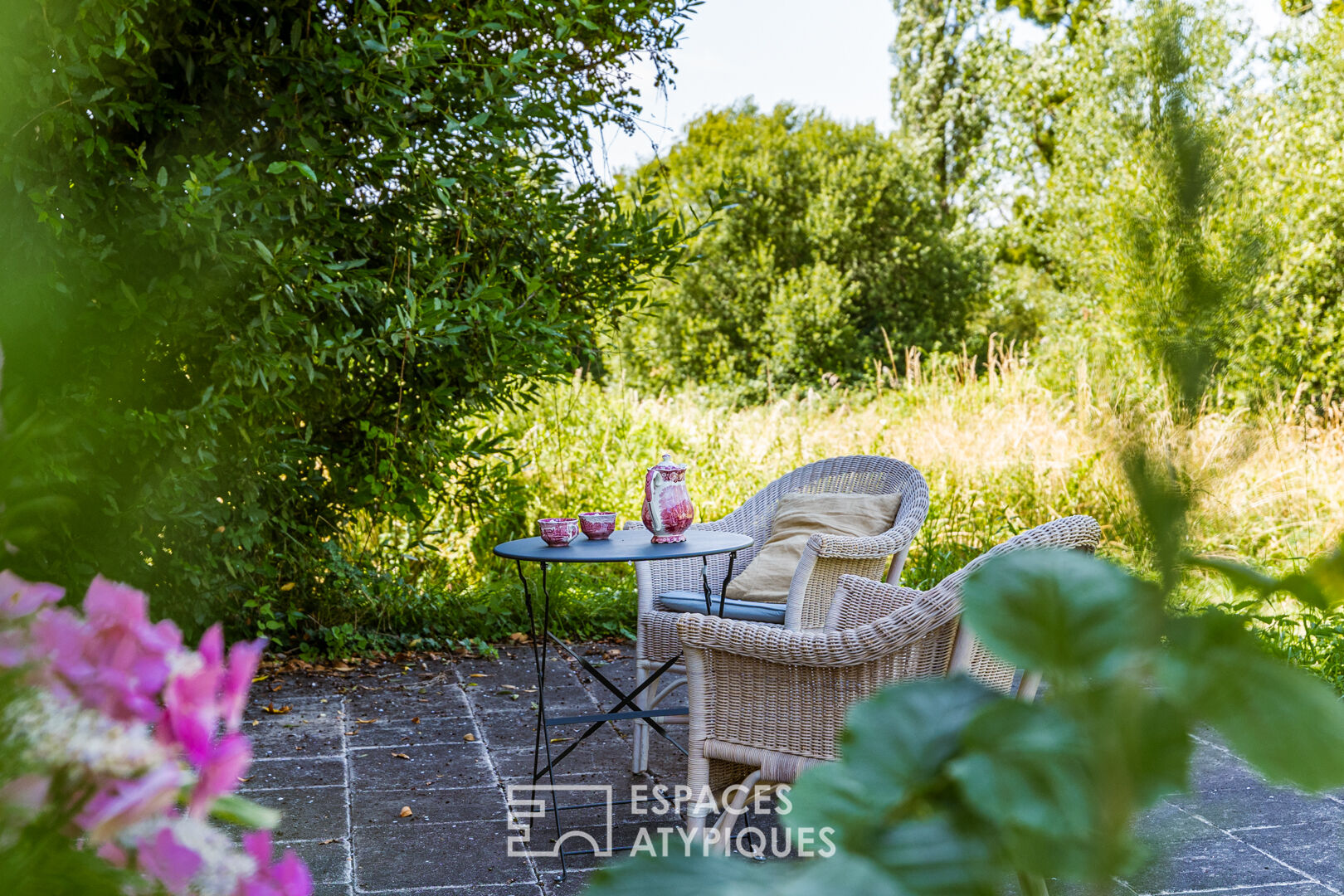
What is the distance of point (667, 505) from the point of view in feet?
10.9

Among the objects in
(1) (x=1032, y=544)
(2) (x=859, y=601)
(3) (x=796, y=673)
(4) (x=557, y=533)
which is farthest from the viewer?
(4) (x=557, y=533)

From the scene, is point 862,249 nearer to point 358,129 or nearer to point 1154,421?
point 358,129

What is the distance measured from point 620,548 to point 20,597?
270 cm

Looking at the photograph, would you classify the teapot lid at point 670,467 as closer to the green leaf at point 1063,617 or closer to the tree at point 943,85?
the green leaf at point 1063,617

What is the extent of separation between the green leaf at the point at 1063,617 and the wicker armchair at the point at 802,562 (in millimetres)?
2893

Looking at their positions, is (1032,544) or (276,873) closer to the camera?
(276,873)

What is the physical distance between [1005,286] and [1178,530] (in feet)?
51.0

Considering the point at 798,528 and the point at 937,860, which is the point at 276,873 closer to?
the point at 937,860

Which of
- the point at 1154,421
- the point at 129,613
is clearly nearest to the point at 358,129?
the point at 129,613

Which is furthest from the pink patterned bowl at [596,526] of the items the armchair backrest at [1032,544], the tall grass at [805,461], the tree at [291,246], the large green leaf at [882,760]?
the large green leaf at [882,760]

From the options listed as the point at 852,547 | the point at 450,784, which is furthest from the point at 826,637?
the point at 450,784

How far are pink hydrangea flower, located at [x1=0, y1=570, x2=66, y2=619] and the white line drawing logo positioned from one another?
2408 millimetres

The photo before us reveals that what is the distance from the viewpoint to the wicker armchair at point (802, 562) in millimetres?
3455

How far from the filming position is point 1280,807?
3121mm
